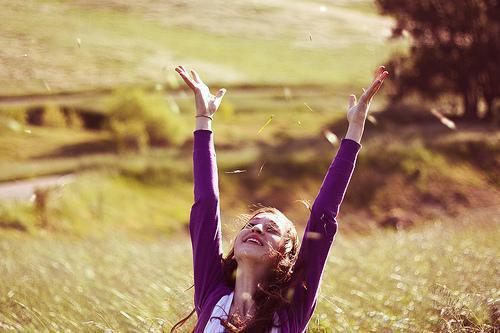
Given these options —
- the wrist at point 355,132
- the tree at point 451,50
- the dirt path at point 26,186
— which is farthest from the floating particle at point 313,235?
A: the tree at point 451,50

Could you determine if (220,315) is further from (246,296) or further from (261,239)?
(261,239)

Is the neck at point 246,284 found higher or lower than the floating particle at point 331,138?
higher

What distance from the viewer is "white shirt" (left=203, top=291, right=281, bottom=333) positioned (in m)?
3.25

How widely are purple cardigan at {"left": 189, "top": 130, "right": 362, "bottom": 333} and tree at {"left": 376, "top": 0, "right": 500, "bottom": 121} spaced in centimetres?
2710

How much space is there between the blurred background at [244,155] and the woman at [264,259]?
21 cm

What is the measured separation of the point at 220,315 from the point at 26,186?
1792cm

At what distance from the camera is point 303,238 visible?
11.5ft

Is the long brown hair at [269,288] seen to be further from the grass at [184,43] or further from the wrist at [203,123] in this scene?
the grass at [184,43]

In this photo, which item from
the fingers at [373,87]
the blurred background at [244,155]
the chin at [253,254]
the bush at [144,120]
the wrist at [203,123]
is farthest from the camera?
the bush at [144,120]

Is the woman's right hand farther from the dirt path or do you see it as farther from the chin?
the dirt path

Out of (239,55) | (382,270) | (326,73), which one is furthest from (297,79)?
(382,270)

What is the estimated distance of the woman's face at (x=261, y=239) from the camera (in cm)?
337

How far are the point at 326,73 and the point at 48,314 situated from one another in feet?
154

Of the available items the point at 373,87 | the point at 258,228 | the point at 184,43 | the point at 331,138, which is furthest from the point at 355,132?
the point at 184,43
